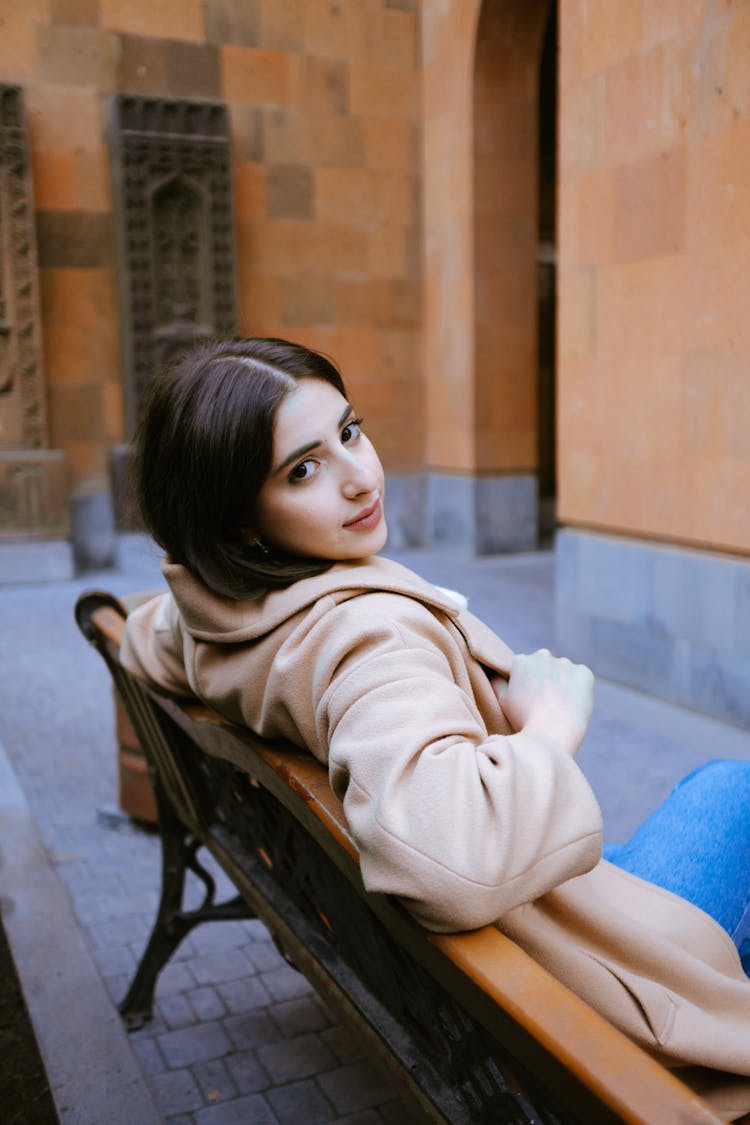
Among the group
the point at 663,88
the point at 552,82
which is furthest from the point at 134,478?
the point at 552,82

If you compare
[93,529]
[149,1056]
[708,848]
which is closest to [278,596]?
[708,848]

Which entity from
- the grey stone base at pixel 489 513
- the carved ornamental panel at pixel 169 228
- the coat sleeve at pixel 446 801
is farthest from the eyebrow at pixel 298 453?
the grey stone base at pixel 489 513

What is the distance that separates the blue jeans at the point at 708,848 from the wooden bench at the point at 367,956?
0.49m

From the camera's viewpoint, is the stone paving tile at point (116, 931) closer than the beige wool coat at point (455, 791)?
No

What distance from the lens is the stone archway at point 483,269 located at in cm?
914

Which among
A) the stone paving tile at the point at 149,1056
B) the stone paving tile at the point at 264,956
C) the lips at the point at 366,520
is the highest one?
the lips at the point at 366,520

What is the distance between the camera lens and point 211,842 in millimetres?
2285

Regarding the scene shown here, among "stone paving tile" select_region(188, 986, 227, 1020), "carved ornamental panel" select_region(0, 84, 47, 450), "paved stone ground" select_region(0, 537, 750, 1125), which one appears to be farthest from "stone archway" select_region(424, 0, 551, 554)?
"stone paving tile" select_region(188, 986, 227, 1020)

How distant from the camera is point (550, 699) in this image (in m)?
1.32

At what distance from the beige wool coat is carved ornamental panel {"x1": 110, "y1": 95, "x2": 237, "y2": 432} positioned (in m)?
7.66

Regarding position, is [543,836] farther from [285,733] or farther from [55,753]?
[55,753]

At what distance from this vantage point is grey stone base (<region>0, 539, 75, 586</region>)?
8.55m

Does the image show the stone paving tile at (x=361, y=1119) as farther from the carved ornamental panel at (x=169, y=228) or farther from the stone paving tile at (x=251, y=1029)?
the carved ornamental panel at (x=169, y=228)

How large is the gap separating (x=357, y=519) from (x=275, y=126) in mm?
8915
